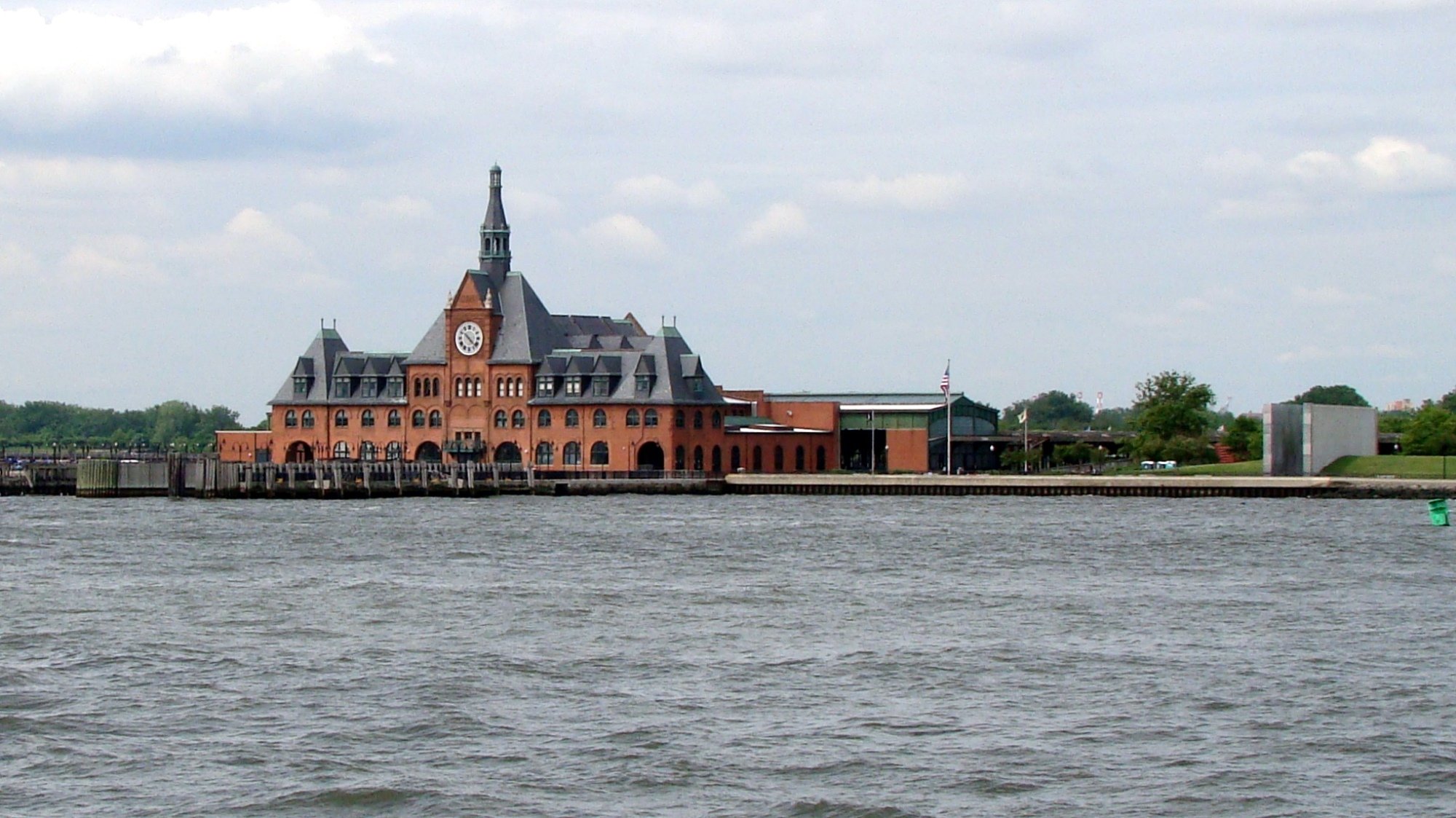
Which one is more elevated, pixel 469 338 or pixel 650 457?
pixel 469 338

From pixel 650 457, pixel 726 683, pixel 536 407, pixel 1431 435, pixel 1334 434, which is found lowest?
pixel 726 683

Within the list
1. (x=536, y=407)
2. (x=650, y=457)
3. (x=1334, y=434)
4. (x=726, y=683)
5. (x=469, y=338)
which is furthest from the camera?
(x=469, y=338)

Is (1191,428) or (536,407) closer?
(536,407)

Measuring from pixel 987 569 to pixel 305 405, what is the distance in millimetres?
89601

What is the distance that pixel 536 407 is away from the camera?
13388 centimetres

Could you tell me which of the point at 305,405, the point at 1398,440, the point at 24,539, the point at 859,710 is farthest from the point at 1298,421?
the point at 859,710

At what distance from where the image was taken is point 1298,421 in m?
128

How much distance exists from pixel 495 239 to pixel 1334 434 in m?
56.5

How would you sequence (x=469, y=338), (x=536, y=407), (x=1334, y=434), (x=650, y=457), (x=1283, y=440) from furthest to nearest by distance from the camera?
(x=469, y=338) < (x=536, y=407) < (x=650, y=457) < (x=1334, y=434) < (x=1283, y=440)

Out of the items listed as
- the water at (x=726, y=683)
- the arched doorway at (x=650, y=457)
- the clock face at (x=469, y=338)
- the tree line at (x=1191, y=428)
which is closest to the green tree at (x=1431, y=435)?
the tree line at (x=1191, y=428)

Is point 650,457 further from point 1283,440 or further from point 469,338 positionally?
point 1283,440

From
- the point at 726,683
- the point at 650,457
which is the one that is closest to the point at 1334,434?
the point at 650,457

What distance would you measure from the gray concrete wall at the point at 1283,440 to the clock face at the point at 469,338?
50234 mm

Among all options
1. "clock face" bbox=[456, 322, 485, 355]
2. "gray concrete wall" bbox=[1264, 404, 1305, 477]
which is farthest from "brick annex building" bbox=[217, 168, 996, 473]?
"gray concrete wall" bbox=[1264, 404, 1305, 477]
